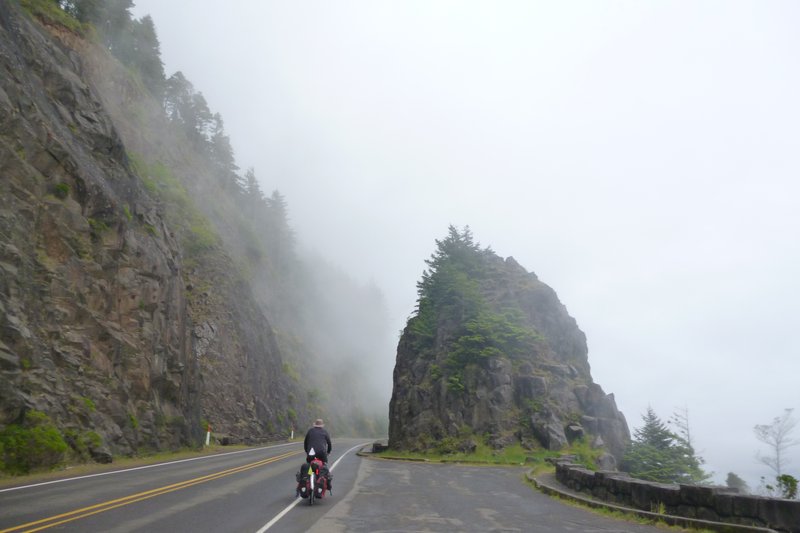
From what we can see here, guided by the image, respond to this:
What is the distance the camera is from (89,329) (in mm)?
21656

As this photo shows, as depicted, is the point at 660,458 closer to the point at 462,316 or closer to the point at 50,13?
the point at 462,316

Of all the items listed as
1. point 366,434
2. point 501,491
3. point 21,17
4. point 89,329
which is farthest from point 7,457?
point 366,434

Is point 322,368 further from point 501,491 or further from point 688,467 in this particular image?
point 501,491

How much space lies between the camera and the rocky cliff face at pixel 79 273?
18.0 m

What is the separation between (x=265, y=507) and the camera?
10.6m

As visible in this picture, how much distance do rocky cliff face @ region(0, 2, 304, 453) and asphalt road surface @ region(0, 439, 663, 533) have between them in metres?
5.19

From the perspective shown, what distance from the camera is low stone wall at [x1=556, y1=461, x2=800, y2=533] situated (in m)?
8.59

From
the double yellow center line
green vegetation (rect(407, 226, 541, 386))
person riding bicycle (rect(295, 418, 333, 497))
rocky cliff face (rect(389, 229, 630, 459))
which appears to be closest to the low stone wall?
person riding bicycle (rect(295, 418, 333, 497))

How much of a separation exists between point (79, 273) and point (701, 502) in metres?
23.1

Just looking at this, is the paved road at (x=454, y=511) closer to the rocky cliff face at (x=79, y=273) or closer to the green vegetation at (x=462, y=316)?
the rocky cliff face at (x=79, y=273)

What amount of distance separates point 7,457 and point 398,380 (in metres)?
30.0

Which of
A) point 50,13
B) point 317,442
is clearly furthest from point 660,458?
point 50,13

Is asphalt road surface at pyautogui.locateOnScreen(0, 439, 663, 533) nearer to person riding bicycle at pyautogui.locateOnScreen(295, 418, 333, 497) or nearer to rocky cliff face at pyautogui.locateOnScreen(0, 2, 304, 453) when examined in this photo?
person riding bicycle at pyautogui.locateOnScreen(295, 418, 333, 497)

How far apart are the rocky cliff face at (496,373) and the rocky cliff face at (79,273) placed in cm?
1501
